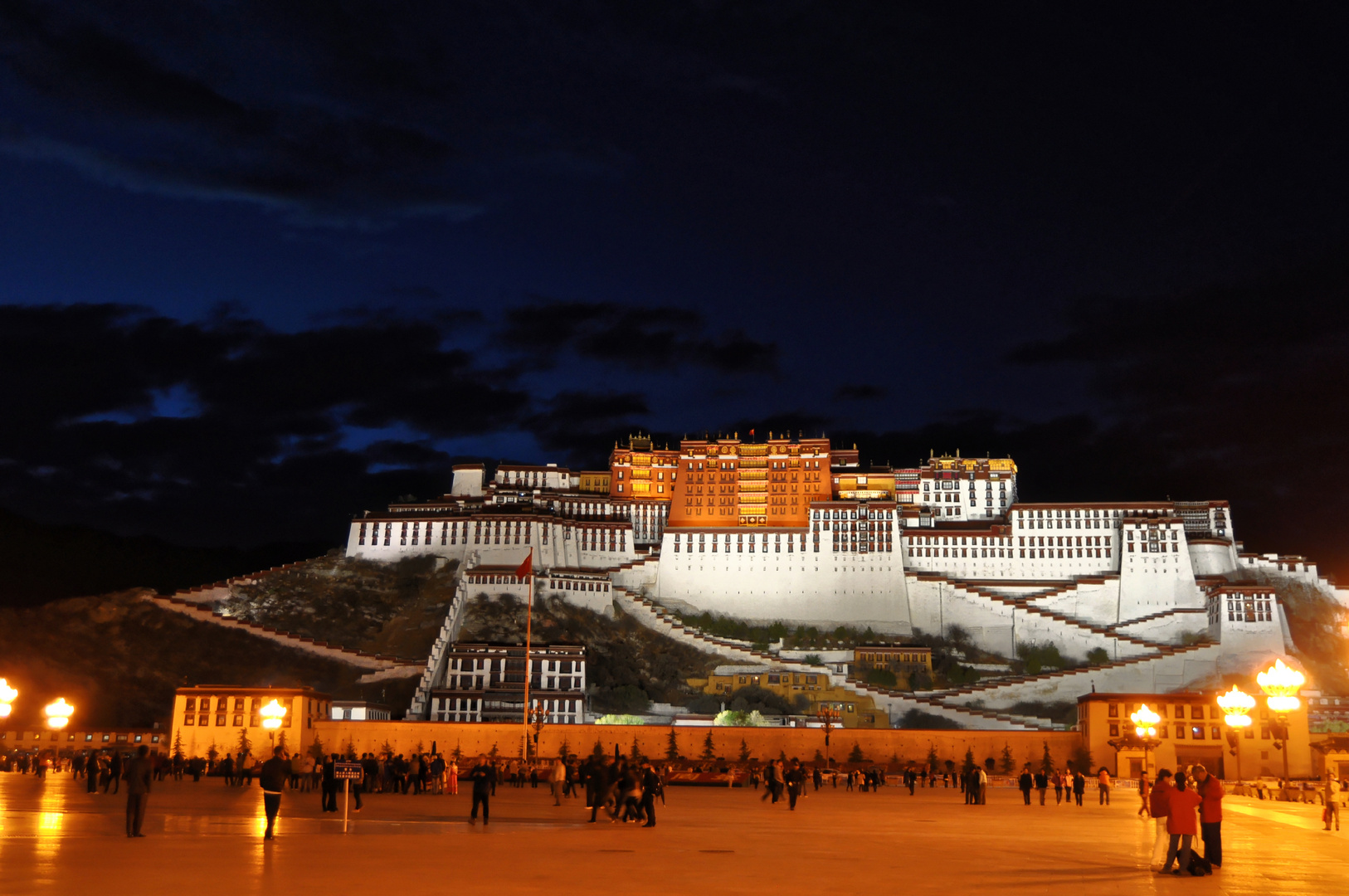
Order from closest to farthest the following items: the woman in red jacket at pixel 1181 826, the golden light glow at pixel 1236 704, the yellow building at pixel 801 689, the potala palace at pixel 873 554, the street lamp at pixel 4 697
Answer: the woman in red jacket at pixel 1181 826 → the street lamp at pixel 4 697 → the golden light glow at pixel 1236 704 → the yellow building at pixel 801 689 → the potala palace at pixel 873 554

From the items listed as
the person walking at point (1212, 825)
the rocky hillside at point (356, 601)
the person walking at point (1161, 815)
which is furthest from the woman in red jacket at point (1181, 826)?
the rocky hillside at point (356, 601)

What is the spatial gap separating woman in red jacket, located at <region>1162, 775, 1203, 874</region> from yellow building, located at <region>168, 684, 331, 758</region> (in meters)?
55.6

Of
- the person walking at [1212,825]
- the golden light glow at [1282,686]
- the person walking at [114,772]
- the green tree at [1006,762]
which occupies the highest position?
the golden light glow at [1282,686]

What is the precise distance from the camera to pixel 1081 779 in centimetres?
3478

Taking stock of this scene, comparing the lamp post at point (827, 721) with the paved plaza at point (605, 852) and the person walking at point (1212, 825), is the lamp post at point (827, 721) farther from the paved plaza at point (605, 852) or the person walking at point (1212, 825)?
the person walking at point (1212, 825)

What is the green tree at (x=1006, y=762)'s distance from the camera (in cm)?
6309

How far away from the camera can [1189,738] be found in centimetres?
6316

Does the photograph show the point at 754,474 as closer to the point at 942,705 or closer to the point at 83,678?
the point at 942,705

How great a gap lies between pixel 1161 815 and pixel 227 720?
5801cm

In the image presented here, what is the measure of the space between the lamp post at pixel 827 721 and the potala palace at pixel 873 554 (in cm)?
975

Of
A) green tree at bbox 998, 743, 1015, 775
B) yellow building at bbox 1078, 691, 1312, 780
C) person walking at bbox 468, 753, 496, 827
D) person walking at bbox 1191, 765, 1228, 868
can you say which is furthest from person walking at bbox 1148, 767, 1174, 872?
yellow building at bbox 1078, 691, 1312, 780

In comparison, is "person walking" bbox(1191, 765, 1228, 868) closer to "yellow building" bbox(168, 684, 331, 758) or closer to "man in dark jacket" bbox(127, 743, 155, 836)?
"man in dark jacket" bbox(127, 743, 155, 836)

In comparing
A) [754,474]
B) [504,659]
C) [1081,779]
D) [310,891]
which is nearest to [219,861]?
[310,891]

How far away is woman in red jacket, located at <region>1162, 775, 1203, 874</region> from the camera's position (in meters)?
14.8
